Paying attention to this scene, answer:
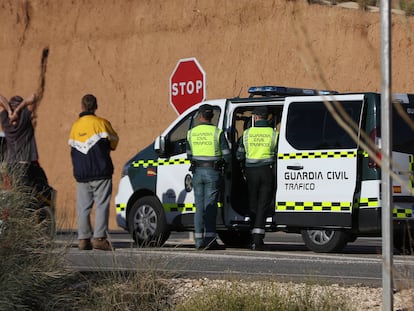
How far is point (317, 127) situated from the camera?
14.4m

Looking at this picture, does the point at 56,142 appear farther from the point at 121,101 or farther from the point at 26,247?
the point at 26,247

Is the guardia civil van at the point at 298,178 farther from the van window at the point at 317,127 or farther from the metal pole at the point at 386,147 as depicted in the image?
the metal pole at the point at 386,147

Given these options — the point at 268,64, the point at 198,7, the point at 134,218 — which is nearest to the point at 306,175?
the point at 134,218

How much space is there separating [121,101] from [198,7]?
355 cm

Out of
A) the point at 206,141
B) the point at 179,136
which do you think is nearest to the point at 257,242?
the point at 206,141

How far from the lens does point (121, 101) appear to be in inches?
1320

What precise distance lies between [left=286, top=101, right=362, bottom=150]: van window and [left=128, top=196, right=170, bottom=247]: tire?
2.28 meters

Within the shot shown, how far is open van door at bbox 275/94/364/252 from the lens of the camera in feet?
46.2

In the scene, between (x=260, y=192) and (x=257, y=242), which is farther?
(x=257, y=242)

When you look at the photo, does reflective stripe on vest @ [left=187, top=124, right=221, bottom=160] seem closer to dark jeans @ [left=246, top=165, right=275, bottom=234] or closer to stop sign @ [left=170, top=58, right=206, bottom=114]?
dark jeans @ [left=246, top=165, right=275, bottom=234]

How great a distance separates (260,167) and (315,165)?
747 millimetres

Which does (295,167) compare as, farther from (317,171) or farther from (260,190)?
(260,190)

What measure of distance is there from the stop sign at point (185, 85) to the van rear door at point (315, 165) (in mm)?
5071

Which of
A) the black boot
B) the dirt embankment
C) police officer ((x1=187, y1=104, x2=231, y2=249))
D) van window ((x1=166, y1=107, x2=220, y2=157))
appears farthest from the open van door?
the dirt embankment
